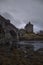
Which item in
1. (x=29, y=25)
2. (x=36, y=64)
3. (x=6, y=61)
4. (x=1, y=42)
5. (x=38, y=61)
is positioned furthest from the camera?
(x=29, y=25)

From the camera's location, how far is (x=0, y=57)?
2.66m

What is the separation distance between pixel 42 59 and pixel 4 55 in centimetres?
92

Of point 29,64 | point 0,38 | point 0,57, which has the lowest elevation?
point 29,64

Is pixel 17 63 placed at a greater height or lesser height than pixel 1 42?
lesser

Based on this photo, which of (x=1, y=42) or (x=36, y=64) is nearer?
(x=36, y=64)

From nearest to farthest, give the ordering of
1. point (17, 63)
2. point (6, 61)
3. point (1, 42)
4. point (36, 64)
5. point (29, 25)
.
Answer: point (6, 61), point (17, 63), point (36, 64), point (1, 42), point (29, 25)

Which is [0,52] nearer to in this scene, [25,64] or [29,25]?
[25,64]

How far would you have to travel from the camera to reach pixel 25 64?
2.93 metres

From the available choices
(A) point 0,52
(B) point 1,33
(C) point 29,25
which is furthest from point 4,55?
(C) point 29,25

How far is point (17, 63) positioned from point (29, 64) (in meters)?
0.31

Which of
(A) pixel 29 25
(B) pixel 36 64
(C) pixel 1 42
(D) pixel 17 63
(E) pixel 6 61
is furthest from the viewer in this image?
(A) pixel 29 25

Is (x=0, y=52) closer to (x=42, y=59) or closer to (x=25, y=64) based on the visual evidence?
(x=25, y=64)

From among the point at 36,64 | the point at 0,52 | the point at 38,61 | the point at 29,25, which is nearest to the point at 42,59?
the point at 38,61

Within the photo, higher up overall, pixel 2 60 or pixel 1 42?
pixel 1 42
